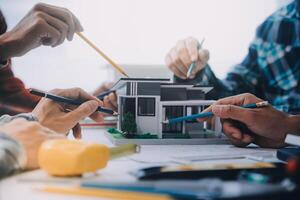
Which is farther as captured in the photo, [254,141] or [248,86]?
[248,86]

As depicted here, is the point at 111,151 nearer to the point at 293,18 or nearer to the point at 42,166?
the point at 42,166

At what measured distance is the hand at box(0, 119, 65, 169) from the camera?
510 millimetres

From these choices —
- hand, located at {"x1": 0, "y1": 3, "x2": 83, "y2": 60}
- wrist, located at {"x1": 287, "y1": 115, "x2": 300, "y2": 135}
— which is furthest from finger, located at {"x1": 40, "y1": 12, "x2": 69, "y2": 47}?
wrist, located at {"x1": 287, "y1": 115, "x2": 300, "y2": 135}

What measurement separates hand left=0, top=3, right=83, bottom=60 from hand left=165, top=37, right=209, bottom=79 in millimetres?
357

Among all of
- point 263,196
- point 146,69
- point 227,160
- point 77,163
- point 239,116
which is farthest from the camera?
point 146,69

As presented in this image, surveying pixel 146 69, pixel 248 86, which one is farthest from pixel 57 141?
pixel 248 86

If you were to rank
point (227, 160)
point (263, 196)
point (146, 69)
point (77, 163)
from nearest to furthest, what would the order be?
point (263, 196) → point (77, 163) → point (227, 160) → point (146, 69)

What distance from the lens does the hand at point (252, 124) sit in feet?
2.48

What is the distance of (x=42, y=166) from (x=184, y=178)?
173 millimetres

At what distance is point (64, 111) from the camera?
0.81m

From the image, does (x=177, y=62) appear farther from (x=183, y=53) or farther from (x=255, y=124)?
(x=255, y=124)

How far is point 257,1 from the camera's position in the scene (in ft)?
3.68

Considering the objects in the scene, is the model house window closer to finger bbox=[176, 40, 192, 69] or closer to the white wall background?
the white wall background

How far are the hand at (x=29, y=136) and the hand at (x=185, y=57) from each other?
1.97ft
